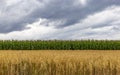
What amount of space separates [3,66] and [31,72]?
3.67 ft

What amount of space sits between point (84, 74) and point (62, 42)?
49419mm

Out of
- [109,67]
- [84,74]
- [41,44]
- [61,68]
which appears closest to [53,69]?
[61,68]

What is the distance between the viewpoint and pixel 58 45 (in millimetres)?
62375

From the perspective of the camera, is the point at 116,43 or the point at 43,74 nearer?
the point at 43,74

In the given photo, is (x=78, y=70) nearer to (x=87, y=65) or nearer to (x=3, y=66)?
(x=87, y=65)

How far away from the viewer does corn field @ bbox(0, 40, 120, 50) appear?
6206 centimetres

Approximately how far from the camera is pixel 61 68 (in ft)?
44.8

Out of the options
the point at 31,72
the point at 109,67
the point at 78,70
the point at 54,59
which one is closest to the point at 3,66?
the point at 31,72

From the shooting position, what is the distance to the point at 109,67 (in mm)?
13812

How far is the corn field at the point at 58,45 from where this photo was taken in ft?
204

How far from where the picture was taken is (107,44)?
62906 mm

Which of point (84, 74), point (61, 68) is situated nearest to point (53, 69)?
point (61, 68)

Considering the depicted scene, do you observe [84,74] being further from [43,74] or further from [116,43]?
[116,43]

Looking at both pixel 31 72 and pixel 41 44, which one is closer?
pixel 31 72
